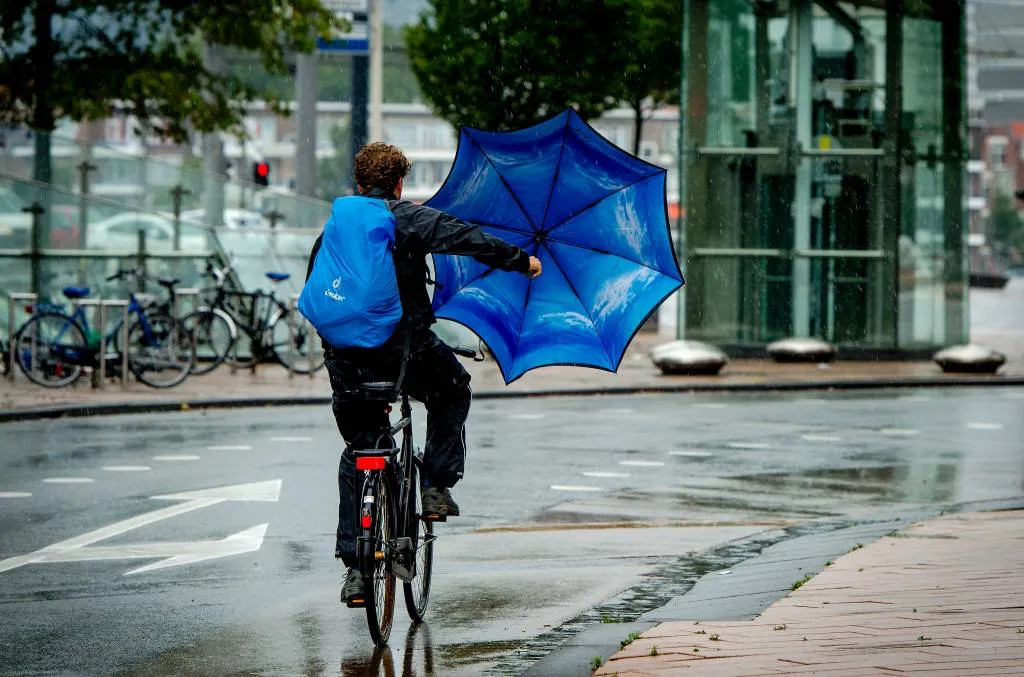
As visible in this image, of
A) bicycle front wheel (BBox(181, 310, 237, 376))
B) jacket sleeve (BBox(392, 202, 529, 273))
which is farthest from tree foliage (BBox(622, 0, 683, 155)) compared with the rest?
jacket sleeve (BBox(392, 202, 529, 273))

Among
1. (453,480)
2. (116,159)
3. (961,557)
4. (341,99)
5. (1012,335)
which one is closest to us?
(453,480)

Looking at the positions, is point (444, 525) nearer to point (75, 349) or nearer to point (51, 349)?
point (75, 349)

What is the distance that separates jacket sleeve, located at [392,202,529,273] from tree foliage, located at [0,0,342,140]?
20140 millimetres

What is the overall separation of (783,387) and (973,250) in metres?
141

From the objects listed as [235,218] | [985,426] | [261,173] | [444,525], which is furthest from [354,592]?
[261,173]

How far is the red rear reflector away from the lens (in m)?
6.36

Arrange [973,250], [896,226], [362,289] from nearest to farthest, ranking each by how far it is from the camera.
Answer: [362,289], [896,226], [973,250]

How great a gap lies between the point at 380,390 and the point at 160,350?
14056 millimetres

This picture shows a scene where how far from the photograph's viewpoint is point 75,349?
19.6 meters

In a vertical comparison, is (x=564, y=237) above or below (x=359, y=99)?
below

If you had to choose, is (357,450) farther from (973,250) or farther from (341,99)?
(973,250)

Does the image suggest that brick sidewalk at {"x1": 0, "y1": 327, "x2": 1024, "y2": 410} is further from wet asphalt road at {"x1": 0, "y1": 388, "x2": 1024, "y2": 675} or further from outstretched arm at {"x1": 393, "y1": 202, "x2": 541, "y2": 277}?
outstretched arm at {"x1": 393, "y1": 202, "x2": 541, "y2": 277}

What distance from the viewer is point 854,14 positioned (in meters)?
28.2

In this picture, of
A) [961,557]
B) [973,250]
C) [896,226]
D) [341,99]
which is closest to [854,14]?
[896,226]
